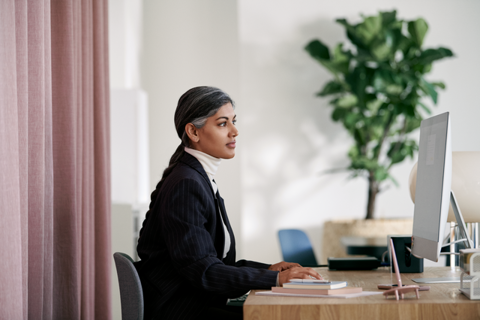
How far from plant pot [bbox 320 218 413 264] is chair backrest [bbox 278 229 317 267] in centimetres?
82

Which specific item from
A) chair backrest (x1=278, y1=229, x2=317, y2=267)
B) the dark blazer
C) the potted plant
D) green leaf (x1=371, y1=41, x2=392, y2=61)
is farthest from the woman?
green leaf (x1=371, y1=41, x2=392, y2=61)

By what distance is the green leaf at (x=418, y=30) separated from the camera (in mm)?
3832

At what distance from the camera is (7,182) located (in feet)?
5.03

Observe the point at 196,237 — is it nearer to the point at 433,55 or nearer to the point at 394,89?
the point at 394,89

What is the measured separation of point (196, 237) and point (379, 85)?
2818mm

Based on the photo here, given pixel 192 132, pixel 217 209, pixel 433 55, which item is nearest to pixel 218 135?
pixel 192 132

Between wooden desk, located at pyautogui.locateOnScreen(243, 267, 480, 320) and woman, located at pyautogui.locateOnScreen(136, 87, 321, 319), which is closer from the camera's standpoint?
wooden desk, located at pyautogui.locateOnScreen(243, 267, 480, 320)

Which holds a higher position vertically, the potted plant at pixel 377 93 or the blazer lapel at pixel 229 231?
the potted plant at pixel 377 93

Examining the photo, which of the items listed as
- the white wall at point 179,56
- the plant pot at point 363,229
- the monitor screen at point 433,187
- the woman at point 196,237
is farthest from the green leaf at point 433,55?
the woman at point 196,237

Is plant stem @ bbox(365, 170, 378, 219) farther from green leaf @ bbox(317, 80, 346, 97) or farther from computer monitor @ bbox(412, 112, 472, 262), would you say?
computer monitor @ bbox(412, 112, 472, 262)

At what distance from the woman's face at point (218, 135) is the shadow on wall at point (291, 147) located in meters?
2.82

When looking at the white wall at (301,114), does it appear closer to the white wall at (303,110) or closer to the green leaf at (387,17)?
the white wall at (303,110)

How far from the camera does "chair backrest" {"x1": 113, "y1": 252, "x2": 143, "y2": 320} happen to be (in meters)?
1.42

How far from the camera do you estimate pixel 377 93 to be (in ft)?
12.7
